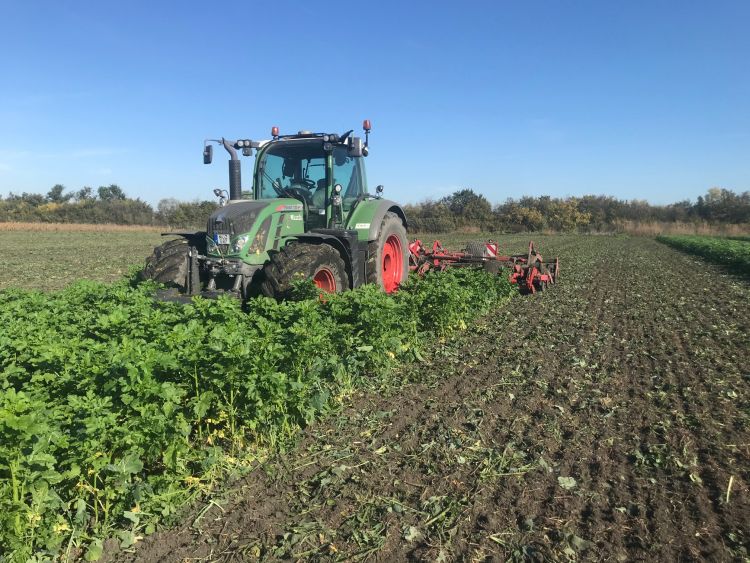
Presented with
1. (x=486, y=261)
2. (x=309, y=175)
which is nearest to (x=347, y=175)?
(x=309, y=175)

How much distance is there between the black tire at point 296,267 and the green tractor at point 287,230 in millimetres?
13

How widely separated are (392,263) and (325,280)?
2.62m

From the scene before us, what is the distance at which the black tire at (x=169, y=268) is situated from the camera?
6996mm

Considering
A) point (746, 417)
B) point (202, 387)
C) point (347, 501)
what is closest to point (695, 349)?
point (746, 417)

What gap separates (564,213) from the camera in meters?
59.0

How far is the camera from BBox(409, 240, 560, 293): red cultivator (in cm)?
1116

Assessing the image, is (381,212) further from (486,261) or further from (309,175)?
(486,261)

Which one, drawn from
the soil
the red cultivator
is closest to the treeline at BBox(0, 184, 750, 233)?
the red cultivator

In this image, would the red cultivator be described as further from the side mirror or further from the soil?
the soil

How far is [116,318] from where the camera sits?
4312mm

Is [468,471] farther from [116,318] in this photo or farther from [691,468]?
[116,318]

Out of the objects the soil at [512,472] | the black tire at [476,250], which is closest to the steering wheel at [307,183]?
the soil at [512,472]

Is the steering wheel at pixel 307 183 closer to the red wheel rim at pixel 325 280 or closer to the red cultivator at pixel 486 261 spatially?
the red wheel rim at pixel 325 280

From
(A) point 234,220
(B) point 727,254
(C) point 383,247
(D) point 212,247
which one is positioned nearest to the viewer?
(A) point 234,220
